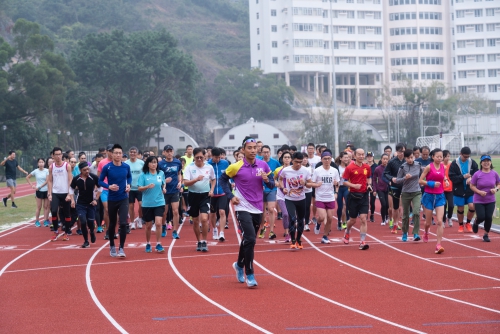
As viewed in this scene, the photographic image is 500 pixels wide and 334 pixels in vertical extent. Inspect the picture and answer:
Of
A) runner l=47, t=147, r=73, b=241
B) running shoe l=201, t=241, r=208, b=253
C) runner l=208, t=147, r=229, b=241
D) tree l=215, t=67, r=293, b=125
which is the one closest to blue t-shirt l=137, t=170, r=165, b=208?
running shoe l=201, t=241, r=208, b=253

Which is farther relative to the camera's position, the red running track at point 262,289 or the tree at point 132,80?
the tree at point 132,80

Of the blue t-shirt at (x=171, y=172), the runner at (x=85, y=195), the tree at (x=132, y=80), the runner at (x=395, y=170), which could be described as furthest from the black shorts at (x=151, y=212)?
the tree at (x=132, y=80)

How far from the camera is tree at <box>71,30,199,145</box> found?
3007 inches

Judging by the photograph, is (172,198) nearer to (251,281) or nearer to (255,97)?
(251,281)

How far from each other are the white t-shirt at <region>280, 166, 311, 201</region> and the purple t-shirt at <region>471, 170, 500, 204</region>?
3.47 meters

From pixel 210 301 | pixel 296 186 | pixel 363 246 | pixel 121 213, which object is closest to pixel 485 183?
pixel 363 246

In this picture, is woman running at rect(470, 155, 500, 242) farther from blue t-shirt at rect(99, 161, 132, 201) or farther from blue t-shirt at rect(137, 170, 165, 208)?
blue t-shirt at rect(99, 161, 132, 201)

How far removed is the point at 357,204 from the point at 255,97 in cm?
8705

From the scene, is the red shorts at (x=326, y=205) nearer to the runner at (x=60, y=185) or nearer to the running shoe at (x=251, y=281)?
the running shoe at (x=251, y=281)

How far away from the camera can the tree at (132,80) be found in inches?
3007

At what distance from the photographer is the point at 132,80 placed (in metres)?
77.4

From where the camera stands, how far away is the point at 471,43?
108 metres

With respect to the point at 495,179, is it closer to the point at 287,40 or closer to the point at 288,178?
the point at 288,178

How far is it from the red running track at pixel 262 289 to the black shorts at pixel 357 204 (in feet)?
2.40
